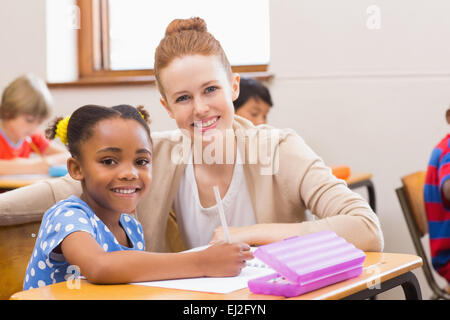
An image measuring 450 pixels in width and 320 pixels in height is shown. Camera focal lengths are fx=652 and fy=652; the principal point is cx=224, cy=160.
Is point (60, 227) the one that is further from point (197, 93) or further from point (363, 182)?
point (363, 182)

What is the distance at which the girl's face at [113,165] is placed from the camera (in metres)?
1.31

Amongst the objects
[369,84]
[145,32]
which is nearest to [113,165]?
[369,84]

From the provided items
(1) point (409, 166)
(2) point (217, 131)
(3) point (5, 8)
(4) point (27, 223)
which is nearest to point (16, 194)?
(4) point (27, 223)

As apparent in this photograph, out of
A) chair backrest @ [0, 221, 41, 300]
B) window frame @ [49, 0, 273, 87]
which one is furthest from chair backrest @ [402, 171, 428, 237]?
window frame @ [49, 0, 273, 87]

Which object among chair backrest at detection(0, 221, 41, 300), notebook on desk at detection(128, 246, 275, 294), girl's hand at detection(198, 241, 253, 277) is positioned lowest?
chair backrest at detection(0, 221, 41, 300)

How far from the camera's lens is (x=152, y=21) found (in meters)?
4.17

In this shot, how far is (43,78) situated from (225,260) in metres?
3.62

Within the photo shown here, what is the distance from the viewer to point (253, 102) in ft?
10.6

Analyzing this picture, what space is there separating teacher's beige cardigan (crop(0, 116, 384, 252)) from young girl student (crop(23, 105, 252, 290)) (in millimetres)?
155

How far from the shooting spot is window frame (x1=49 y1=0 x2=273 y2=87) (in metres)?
4.27

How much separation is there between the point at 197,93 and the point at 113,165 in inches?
13.8

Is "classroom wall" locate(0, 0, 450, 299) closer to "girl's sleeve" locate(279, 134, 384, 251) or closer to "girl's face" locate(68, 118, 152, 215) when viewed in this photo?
"girl's sleeve" locate(279, 134, 384, 251)
